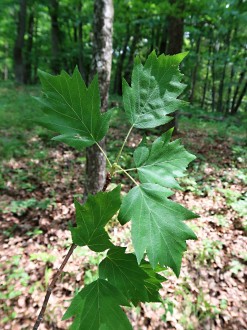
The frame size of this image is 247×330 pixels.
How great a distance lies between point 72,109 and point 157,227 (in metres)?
0.39

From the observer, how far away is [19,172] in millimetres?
5062

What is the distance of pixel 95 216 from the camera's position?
0.65 metres

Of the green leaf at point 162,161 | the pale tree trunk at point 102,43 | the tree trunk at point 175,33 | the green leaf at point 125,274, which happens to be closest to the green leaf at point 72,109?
the green leaf at point 162,161

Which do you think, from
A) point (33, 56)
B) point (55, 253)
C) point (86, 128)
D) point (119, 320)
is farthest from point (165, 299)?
point (33, 56)

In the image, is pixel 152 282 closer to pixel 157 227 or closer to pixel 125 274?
→ pixel 125 274

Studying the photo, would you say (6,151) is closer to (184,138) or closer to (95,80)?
(184,138)

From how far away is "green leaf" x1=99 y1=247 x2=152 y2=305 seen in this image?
0.72m

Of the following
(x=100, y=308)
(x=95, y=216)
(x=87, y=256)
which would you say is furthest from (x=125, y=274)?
(x=87, y=256)

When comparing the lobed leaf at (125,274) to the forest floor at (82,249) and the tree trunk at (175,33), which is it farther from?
the tree trunk at (175,33)

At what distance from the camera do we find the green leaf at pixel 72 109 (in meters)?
0.68

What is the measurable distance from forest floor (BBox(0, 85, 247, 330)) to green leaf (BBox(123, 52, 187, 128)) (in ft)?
A: 8.95

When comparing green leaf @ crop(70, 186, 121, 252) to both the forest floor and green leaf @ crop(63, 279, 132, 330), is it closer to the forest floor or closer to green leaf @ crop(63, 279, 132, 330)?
green leaf @ crop(63, 279, 132, 330)

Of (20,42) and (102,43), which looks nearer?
(102,43)

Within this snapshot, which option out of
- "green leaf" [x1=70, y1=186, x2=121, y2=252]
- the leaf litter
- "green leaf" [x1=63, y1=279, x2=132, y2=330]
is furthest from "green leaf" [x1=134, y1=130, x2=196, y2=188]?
the leaf litter
